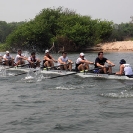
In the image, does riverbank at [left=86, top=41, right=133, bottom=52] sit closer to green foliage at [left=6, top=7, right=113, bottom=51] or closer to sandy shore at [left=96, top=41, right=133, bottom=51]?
sandy shore at [left=96, top=41, right=133, bottom=51]

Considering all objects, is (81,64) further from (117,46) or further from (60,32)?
(60,32)

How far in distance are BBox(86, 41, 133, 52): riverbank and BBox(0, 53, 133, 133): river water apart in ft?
127

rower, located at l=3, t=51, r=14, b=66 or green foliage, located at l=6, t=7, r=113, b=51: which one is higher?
green foliage, located at l=6, t=7, r=113, b=51

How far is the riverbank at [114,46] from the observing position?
55.6m

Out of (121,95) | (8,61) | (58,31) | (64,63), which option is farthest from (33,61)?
(58,31)

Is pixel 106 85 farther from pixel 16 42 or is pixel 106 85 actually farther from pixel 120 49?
pixel 16 42

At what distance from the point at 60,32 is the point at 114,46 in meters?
9.82

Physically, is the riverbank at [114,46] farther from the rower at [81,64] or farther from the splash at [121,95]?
the splash at [121,95]

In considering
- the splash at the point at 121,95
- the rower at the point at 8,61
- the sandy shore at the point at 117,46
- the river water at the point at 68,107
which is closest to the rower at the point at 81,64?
A: the river water at the point at 68,107

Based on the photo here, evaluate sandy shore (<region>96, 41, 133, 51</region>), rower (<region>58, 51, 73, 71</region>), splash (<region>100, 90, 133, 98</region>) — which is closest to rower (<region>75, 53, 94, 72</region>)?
rower (<region>58, 51, 73, 71</region>)

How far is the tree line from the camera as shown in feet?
187

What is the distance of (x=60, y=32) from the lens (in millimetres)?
58938

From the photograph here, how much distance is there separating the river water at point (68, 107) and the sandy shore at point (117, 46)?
38548 mm

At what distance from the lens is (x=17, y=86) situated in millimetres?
17344
